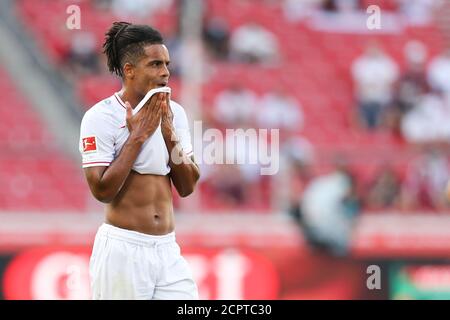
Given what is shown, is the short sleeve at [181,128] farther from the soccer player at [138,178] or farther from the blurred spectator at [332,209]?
the blurred spectator at [332,209]

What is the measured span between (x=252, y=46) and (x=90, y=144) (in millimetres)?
10112

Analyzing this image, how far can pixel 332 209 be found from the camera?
1165 cm

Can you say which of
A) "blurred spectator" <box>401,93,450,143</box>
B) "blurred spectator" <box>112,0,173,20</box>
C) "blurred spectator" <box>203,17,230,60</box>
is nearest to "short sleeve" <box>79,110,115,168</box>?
"blurred spectator" <box>401,93,450,143</box>

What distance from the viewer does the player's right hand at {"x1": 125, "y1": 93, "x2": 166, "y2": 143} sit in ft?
17.3

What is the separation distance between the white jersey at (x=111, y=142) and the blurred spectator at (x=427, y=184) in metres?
7.38

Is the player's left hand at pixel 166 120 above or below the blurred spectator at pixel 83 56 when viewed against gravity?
below

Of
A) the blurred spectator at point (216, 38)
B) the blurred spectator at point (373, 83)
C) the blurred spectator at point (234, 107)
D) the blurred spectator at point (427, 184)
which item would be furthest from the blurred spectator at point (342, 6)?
the blurred spectator at point (427, 184)

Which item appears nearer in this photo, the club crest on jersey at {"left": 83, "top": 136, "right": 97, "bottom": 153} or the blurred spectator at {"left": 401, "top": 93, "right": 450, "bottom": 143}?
the club crest on jersey at {"left": 83, "top": 136, "right": 97, "bottom": 153}

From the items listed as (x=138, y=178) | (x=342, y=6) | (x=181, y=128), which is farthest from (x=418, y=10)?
(x=138, y=178)

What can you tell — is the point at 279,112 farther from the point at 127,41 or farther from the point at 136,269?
the point at 136,269

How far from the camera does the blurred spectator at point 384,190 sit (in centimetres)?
1219

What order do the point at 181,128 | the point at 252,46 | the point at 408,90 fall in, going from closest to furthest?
the point at 181,128, the point at 408,90, the point at 252,46

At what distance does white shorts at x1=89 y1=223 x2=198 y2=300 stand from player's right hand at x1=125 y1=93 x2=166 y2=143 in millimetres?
472

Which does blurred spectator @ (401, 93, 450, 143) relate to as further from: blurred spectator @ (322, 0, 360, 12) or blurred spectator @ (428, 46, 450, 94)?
blurred spectator @ (322, 0, 360, 12)
